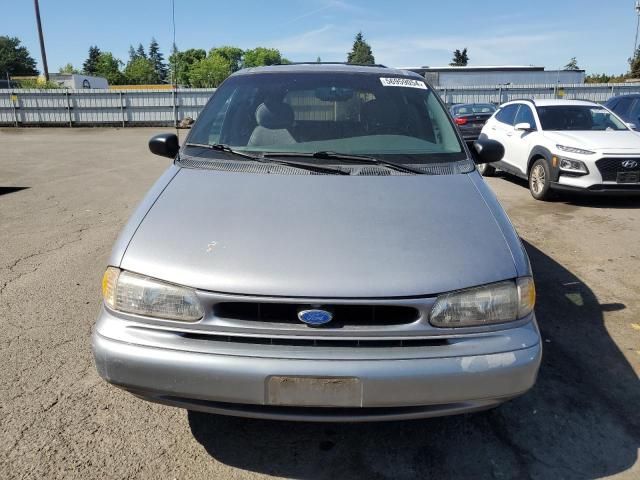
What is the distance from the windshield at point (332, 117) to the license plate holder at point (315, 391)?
4.93 ft

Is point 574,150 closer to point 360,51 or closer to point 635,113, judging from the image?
point 635,113

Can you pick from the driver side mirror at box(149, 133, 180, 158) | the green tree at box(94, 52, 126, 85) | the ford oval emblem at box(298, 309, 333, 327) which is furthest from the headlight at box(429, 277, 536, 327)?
the green tree at box(94, 52, 126, 85)

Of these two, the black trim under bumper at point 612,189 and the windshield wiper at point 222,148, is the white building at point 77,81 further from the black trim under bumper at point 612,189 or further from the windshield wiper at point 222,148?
the windshield wiper at point 222,148

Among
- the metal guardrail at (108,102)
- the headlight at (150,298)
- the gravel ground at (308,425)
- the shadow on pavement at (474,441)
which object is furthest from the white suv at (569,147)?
the metal guardrail at (108,102)

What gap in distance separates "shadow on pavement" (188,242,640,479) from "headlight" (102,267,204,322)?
0.79 meters

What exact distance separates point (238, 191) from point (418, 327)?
1182mm

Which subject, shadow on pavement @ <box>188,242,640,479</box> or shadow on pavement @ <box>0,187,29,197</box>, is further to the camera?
shadow on pavement @ <box>0,187,29,197</box>

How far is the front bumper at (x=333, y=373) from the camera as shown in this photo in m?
1.99

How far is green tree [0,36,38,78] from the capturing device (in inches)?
3642

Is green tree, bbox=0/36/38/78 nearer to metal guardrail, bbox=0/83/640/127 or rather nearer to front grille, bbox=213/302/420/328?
metal guardrail, bbox=0/83/640/127

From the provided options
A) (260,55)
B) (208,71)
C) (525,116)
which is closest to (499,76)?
(525,116)

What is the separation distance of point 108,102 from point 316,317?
2613 cm

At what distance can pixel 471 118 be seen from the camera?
15.5m

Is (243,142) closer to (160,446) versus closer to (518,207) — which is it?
(160,446)
